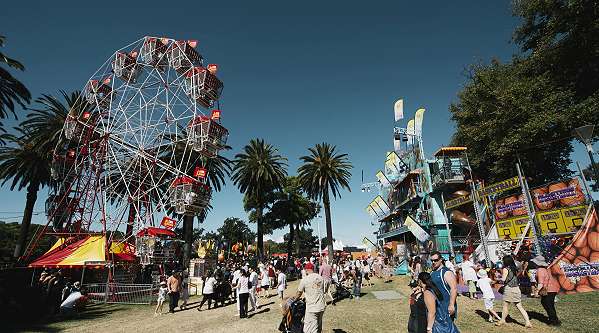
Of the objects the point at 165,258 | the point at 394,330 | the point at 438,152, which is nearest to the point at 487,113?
the point at 438,152

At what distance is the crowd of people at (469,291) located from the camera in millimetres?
4711

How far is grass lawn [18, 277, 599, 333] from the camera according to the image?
28.3ft

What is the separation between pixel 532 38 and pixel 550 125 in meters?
8.04

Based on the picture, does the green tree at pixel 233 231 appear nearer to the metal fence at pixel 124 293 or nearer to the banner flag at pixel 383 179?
the banner flag at pixel 383 179

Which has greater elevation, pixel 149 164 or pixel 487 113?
pixel 487 113

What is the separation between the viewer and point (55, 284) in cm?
1483

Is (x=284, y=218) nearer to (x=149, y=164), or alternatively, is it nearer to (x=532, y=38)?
(x=149, y=164)

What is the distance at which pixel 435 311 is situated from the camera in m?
4.66

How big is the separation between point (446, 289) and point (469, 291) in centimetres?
1001

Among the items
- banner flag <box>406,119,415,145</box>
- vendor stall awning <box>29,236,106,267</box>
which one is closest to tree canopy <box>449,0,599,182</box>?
banner flag <box>406,119,415,145</box>

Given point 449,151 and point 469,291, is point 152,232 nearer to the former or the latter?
point 469,291

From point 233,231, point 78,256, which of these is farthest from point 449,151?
point 233,231

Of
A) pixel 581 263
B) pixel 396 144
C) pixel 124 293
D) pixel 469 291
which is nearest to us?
pixel 581 263

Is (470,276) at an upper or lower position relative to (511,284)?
lower
